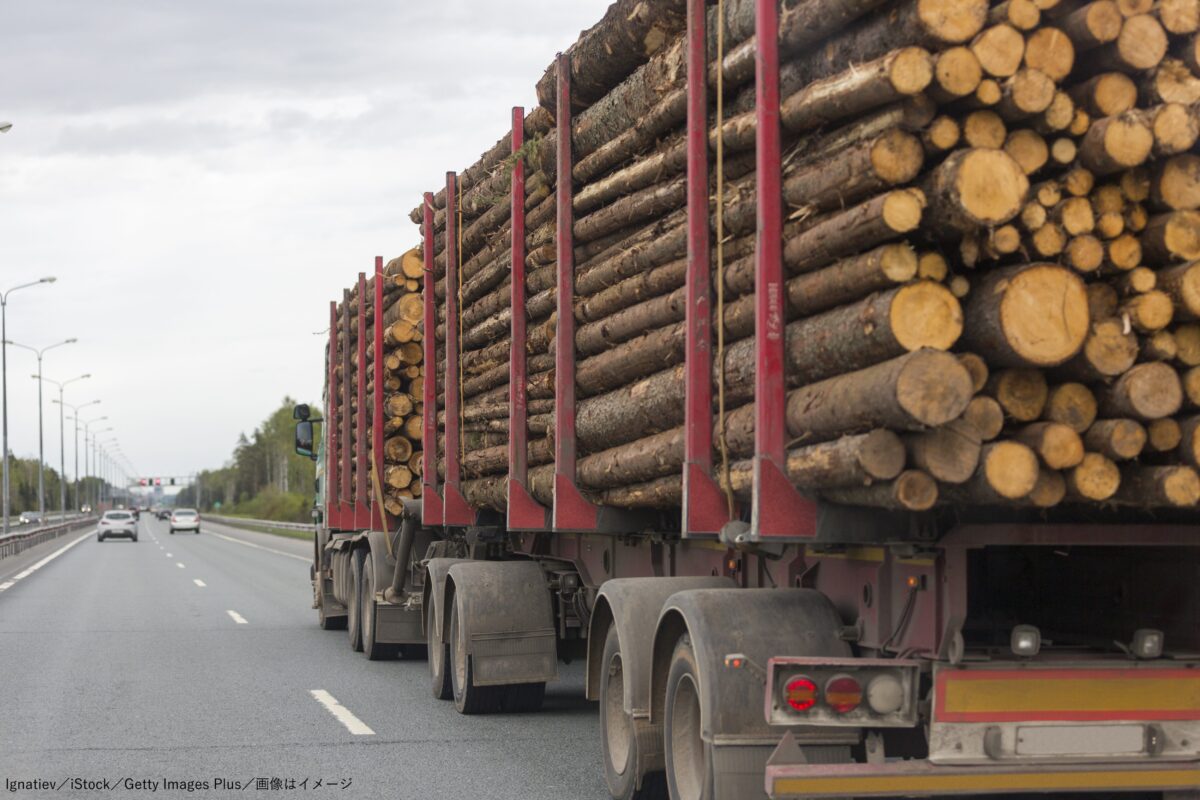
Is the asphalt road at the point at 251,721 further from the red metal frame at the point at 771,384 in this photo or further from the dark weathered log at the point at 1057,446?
the dark weathered log at the point at 1057,446

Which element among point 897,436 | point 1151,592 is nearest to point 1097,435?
point 897,436

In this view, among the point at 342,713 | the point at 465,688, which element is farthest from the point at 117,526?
the point at 465,688

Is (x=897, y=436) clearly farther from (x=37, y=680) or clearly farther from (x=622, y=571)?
(x=37, y=680)

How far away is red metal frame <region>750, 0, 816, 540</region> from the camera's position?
553 centimetres

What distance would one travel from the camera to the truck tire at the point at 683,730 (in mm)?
6082

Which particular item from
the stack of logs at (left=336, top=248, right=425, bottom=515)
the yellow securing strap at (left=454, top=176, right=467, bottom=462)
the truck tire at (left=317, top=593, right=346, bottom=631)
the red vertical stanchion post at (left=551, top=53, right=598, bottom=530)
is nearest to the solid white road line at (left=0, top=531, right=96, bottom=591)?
the truck tire at (left=317, top=593, right=346, bottom=631)

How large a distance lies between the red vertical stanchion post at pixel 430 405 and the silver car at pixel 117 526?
53892 millimetres

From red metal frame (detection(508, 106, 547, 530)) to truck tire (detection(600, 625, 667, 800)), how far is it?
6.38ft

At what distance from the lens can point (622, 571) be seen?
8711 millimetres

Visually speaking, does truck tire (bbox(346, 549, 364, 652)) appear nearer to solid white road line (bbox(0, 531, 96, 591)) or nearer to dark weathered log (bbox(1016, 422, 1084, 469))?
dark weathered log (bbox(1016, 422, 1084, 469))

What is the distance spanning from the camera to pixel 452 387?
11375 millimetres

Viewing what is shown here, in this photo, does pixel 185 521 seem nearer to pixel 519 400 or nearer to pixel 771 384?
pixel 519 400

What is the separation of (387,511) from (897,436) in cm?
943

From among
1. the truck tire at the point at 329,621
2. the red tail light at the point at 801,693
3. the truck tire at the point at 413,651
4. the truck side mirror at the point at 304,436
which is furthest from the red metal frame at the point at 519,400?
the truck side mirror at the point at 304,436
